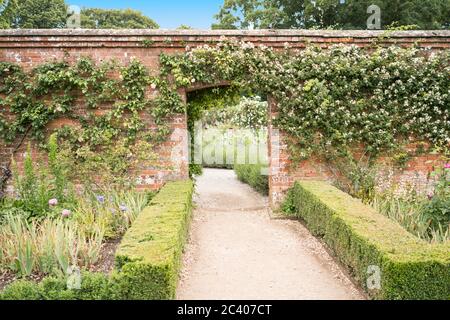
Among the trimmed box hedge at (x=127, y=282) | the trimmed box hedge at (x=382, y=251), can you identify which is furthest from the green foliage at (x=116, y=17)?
the trimmed box hedge at (x=127, y=282)

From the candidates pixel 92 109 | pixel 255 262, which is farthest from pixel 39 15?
pixel 255 262

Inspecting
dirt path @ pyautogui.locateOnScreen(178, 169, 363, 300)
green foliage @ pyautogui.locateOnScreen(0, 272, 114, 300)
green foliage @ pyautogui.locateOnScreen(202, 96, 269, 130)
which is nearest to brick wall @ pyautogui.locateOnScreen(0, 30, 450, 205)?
dirt path @ pyautogui.locateOnScreen(178, 169, 363, 300)

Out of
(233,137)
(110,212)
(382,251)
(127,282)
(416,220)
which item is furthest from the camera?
(233,137)

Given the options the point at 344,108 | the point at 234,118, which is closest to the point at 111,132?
the point at 344,108

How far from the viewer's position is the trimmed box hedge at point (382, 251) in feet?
13.4

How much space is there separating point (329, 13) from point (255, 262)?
2005 cm

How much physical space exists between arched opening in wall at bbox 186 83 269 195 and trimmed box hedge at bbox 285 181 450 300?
4.04 metres

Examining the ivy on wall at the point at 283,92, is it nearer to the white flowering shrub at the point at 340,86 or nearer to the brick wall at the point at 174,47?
the white flowering shrub at the point at 340,86

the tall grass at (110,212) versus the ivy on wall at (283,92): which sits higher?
the ivy on wall at (283,92)

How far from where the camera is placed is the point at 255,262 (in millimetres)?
5992

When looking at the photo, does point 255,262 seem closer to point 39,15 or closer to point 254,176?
point 254,176

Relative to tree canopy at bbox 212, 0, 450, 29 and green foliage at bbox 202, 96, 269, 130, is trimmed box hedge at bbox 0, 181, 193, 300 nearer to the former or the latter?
green foliage at bbox 202, 96, 269, 130

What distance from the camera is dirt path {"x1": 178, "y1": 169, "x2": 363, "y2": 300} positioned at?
198 inches
